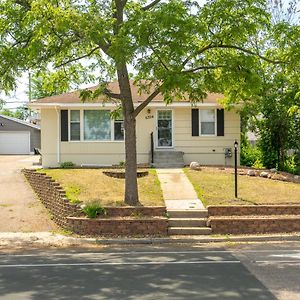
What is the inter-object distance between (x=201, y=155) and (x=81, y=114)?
5.91 meters

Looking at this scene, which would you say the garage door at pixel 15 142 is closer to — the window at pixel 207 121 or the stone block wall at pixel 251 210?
the window at pixel 207 121

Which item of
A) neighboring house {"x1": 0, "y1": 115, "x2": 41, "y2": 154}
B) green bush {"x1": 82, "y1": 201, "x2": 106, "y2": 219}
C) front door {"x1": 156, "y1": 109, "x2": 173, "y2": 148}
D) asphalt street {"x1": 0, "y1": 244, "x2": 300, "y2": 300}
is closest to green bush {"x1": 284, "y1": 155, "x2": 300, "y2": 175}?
front door {"x1": 156, "y1": 109, "x2": 173, "y2": 148}

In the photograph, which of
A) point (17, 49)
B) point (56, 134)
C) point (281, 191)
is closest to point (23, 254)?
point (17, 49)

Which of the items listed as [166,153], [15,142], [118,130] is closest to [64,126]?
[118,130]

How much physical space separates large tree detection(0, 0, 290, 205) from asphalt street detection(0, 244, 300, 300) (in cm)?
413

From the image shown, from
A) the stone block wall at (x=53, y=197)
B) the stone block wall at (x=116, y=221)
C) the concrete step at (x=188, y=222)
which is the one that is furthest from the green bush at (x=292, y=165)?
the stone block wall at (x=53, y=197)

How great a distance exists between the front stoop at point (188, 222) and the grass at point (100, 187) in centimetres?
93

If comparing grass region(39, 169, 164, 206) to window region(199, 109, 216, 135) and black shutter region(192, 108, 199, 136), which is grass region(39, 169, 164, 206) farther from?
window region(199, 109, 216, 135)

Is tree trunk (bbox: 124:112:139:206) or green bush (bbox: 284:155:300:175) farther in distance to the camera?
green bush (bbox: 284:155:300:175)

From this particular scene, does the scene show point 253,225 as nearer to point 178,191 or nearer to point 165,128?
point 178,191

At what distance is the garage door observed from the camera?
4728cm

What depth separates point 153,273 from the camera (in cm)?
865

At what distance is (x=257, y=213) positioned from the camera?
1442 centimetres

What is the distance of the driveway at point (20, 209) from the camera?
15.0 metres
